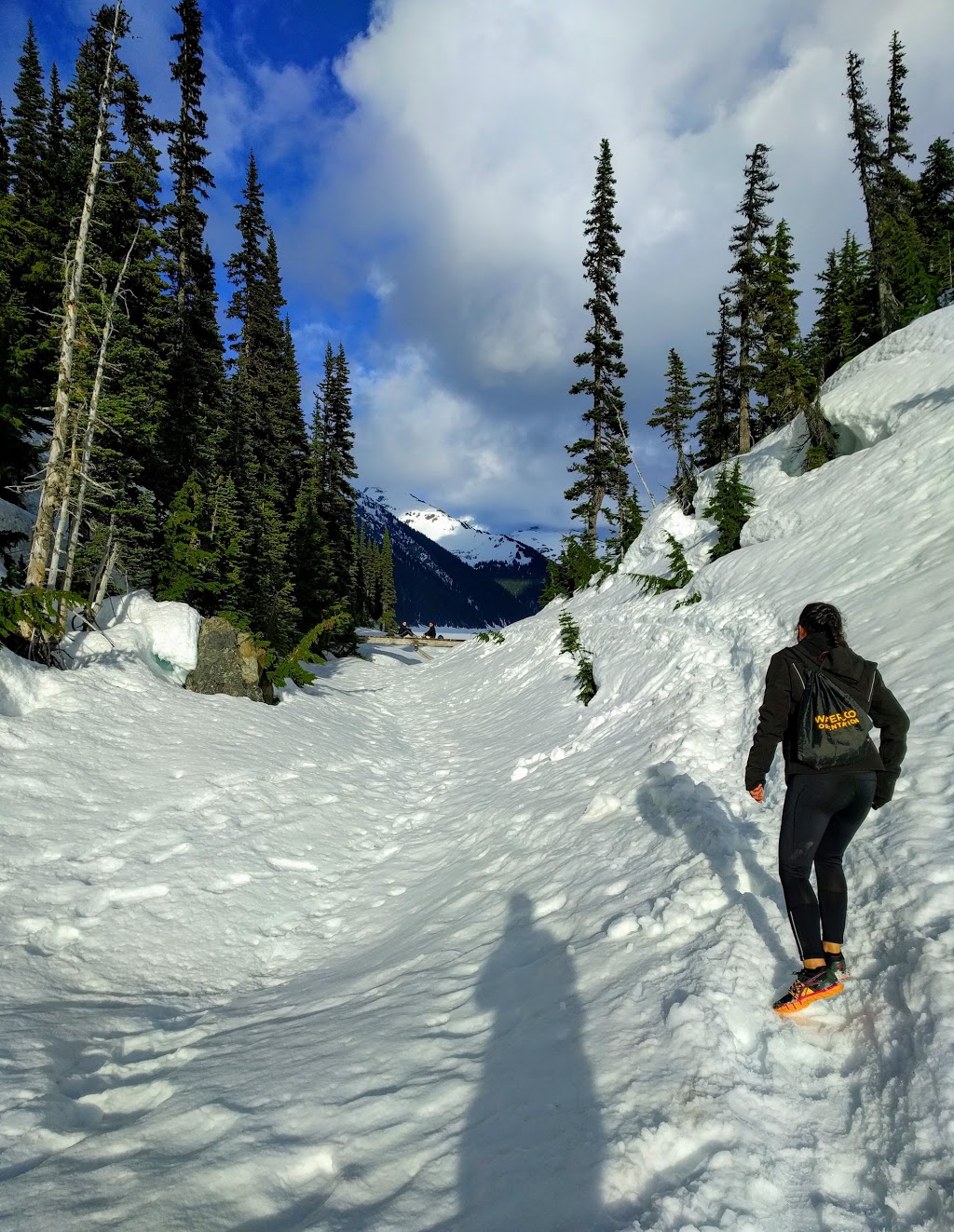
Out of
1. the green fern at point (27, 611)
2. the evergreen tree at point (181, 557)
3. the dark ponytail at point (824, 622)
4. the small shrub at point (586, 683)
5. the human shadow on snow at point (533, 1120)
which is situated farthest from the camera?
the evergreen tree at point (181, 557)

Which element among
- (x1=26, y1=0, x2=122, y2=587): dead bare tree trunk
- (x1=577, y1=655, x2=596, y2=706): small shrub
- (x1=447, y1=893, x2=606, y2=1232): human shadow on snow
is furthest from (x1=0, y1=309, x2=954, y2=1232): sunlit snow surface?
(x1=26, y1=0, x2=122, y2=587): dead bare tree trunk

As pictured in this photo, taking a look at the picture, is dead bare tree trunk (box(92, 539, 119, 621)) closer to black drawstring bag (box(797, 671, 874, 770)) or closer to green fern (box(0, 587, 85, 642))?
green fern (box(0, 587, 85, 642))

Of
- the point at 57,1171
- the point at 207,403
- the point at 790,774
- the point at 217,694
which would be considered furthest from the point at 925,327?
the point at 207,403

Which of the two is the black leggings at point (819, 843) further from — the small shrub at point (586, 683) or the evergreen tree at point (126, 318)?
the evergreen tree at point (126, 318)

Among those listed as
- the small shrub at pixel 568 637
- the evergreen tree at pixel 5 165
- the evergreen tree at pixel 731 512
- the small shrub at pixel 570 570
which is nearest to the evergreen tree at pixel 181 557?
the small shrub at pixel 568 637

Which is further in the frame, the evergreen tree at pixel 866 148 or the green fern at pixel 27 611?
the evergreen tree at pixel 866 148

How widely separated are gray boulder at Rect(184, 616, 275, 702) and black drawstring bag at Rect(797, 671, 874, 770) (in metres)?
11.1

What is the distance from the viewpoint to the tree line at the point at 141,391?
11.5 m

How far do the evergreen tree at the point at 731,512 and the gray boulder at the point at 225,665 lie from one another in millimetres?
11356

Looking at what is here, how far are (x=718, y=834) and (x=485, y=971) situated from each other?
87.2 inches

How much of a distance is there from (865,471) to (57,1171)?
46.5 feet

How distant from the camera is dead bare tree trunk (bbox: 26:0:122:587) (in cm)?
1053

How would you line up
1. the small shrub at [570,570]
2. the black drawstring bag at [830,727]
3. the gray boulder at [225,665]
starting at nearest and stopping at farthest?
the black drawstring bag at [830,727]
the gray boulder at [225,665]
the small shrub at [570,570]

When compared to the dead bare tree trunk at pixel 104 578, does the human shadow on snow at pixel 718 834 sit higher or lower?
lower
